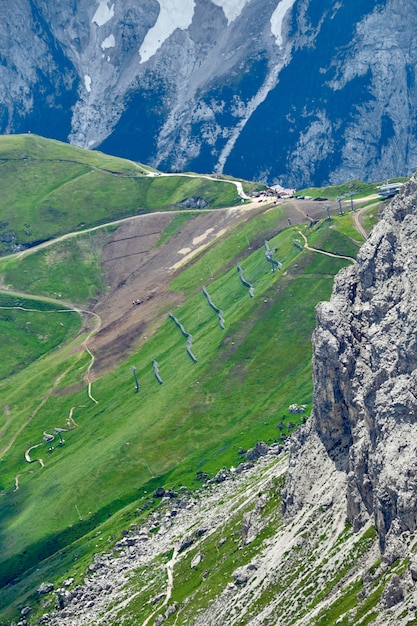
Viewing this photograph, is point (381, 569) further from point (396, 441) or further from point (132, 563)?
point (132, 563)

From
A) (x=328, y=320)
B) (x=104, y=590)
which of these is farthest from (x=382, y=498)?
A: (x=104, y=590)

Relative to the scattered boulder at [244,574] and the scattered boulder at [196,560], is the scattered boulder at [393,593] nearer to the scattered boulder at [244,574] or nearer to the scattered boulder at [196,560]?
the scattered boulder at [244,574]

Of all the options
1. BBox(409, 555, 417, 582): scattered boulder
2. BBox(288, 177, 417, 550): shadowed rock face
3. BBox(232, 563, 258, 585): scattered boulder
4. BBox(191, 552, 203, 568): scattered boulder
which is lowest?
BBox(191, 552, 203, 568): scattered boulder

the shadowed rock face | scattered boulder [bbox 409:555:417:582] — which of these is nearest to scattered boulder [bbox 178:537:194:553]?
the shadowed rock face

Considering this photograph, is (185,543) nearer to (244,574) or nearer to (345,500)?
(244,574)

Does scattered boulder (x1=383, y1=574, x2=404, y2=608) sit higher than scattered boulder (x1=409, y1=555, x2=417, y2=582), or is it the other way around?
scattered boulder (x1=409, y1=555, x2=417, y2=582)

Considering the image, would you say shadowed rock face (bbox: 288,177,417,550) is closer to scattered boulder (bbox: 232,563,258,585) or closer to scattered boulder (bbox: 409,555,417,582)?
scattered boulder (bbox: 409,555,417,582)

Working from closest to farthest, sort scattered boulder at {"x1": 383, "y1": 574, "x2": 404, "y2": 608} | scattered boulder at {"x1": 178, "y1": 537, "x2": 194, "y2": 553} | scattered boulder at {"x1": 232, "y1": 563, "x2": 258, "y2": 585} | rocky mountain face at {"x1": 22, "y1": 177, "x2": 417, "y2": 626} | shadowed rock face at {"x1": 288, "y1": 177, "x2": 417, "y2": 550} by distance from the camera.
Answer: scattered boulder at {"x1": 383, "y1": 574, "x2": 404, "y2": 608}, rocky mountain face at {"x1": 22, "y1": 177, "x2": 417, "y2": 626}, shadowed rock face at {"x1": 288, "y1": 177, "x2": 417, "y2": 550}, scattered boulder at {"x1": 232, "y1": 563, "x2": 258, "y2": 585}, scattered boulder at {"x1": 178, "y1": 537, "x2": 194, "y2": 553}
